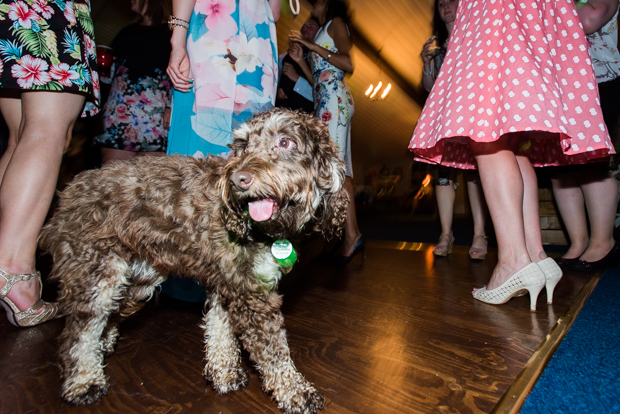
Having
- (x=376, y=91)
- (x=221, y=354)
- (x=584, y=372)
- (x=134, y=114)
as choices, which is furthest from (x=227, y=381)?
(x=376, y=91)

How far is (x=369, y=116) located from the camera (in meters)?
15.7

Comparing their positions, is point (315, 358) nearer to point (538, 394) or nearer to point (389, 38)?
point (538, 394)

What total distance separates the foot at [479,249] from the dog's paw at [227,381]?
131 inches

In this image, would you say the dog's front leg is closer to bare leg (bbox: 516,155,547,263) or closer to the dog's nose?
the dog's nose

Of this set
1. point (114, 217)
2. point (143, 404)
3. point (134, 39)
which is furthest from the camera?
point (134, 39)

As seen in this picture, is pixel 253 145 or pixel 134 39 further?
pixel 134 39

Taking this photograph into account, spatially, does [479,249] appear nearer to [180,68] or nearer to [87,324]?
[180,68]

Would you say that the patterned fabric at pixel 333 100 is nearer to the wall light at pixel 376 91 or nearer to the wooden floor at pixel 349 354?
the wooden floor at pixel 349 354

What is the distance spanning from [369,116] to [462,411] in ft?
51.7

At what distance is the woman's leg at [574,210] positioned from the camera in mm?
3090

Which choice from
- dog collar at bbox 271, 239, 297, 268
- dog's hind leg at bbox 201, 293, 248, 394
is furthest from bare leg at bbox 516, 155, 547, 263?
dog's hind leg at bbox 201, 293, 248, 394

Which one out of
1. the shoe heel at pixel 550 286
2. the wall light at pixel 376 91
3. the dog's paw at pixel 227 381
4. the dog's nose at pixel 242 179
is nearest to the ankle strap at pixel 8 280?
the dog's paw at pixel 227 381

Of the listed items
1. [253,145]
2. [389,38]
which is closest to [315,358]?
[253,145]

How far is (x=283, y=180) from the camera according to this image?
49.6 inches
